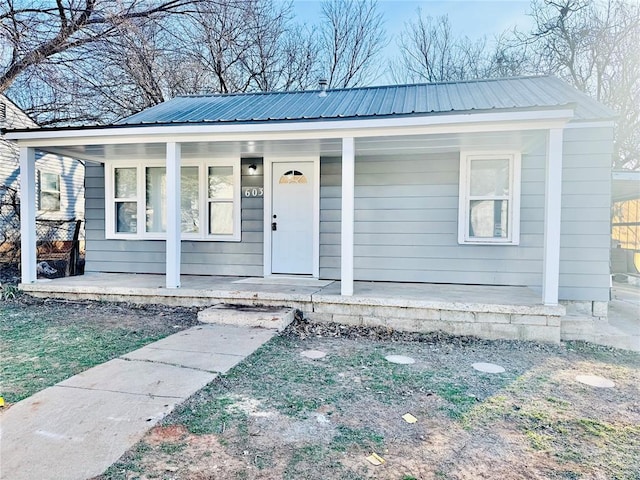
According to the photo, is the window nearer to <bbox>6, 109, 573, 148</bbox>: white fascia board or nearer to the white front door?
<bbox>6, 109, 573, 148</bbox>: white fascia board

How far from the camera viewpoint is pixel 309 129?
192 inches

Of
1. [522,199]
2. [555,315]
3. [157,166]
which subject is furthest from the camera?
[157,166]

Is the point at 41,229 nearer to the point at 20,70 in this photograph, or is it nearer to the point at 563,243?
the point at 20,70

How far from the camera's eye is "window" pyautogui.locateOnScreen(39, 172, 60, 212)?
12.9 metres

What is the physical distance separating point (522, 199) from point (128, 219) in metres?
6.31

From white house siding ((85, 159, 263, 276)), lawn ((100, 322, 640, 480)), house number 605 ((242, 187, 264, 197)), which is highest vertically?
house number 605 ((242, 187, 264, 197))

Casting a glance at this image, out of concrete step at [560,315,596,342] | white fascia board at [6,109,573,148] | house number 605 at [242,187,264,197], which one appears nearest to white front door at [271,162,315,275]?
house number 605 at [242,187,264,197]

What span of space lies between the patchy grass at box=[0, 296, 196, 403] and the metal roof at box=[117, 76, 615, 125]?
246 centimetres

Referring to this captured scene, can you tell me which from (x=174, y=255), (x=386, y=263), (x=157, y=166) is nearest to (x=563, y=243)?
(x=386, y=263)

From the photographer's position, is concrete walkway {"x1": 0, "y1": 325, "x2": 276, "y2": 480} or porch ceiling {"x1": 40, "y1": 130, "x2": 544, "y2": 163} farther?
porch ceiling {"x1": 40, "y1": 130, "x2": 544, "y2": 163}

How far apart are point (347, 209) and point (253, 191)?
7.84ft

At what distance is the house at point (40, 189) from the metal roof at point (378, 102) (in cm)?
473

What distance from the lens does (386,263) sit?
6352 millimetres

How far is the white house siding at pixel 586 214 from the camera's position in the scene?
5.34 m
